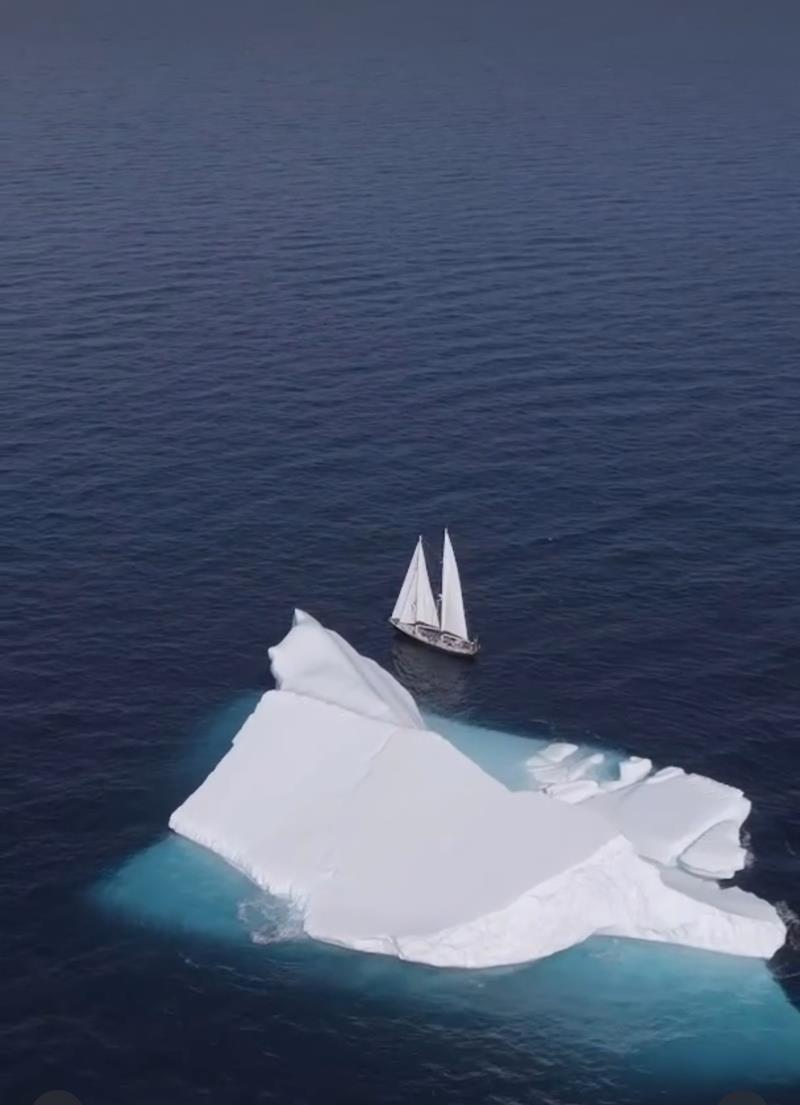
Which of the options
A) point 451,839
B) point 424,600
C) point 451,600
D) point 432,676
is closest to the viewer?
point 451,839

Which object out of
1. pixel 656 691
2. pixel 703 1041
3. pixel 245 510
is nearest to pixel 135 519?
pixel 245 510

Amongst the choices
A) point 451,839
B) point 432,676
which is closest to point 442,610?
point 432,676

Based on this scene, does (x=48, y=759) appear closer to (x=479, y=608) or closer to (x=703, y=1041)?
(x=479, y=608)

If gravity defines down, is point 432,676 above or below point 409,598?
below

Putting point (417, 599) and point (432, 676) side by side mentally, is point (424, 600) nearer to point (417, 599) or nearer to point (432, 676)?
point (417, 599)

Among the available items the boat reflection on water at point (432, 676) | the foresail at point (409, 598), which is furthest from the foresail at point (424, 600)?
the boat reflection on water at point (432, 676)

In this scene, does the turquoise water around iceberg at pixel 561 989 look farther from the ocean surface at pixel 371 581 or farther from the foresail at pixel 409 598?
the foresail at pixel 409 598
